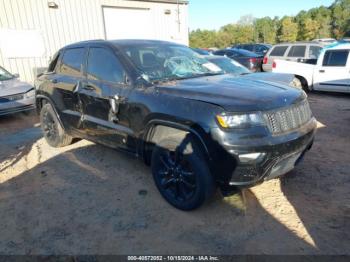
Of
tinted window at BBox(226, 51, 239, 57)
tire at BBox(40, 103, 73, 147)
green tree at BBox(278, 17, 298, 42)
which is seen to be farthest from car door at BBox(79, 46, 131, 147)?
green tree at BBox(278, 17, 298, 42)

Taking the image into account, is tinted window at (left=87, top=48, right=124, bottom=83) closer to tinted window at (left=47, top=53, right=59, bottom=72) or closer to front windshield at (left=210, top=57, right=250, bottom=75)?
tinted window at (left=47, top=53, right=59, bottom=72)

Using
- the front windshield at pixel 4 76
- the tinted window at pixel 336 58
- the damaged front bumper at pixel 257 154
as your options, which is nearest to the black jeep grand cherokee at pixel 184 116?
the damaged front bumper at pixel 257 154

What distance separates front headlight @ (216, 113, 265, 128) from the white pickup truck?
7274 mm

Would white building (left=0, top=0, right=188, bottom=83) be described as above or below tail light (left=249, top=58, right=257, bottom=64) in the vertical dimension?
above

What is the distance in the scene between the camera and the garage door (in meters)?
13.2

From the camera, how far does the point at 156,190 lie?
3709mm

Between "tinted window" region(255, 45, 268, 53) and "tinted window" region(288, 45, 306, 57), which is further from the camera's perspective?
"tinted window" region(255, 45, 268, 53)

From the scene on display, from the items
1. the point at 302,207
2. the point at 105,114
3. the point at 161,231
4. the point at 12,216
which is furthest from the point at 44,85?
the point at 302,207

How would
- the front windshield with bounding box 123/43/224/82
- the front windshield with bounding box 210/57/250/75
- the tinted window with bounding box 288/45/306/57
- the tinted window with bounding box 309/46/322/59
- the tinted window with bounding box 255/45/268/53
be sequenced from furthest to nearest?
the tinted window with bounding box 255/45/268/53, the tinted window with bounding box 288/45/306/57, the tinted window with bounding box 309/46/322/59, the front windshield with bounding box 210/57/250/75, the front windshield with bounding box 123/43/224/82

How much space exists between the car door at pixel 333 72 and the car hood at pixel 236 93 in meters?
6.46

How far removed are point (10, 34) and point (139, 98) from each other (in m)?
9.89

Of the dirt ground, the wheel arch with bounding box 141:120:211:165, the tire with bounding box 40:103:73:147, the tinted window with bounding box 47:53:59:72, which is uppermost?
the tinted window with bounding box 47:53:59:72

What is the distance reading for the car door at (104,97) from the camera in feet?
11.8

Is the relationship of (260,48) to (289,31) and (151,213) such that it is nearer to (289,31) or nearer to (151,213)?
(151,213)
